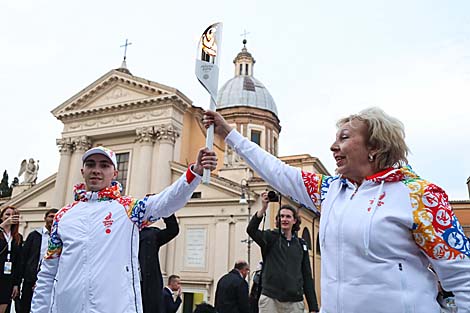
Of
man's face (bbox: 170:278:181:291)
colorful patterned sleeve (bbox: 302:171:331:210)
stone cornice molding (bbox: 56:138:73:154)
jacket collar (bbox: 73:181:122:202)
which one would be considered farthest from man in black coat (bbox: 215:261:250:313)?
stone cornice molding (bbox: 56:138:73:154)

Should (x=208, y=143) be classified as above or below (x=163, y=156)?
below

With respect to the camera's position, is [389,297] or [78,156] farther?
[78,156]

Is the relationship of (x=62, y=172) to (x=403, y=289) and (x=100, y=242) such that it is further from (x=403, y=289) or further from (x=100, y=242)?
(x=403, y=289)

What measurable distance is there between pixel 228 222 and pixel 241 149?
19213 millimetres

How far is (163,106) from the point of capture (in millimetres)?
26125

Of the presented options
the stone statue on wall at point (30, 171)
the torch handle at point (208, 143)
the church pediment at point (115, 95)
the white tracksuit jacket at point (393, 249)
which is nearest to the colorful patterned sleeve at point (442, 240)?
the white tracksuit jacket at point (393, 249)

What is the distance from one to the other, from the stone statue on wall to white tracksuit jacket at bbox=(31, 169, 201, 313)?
29.4 m

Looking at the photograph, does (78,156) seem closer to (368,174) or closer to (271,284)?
(271,284)

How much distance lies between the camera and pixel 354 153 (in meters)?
2.28

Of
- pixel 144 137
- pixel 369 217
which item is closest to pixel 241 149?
pixel 369 217

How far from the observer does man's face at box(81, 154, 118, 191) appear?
3.27 metres

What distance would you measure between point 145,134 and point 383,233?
24864 millimetres

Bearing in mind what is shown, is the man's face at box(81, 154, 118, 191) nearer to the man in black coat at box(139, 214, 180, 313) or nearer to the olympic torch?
the olympic torch

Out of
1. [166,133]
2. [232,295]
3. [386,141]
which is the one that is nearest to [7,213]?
[232,295]
